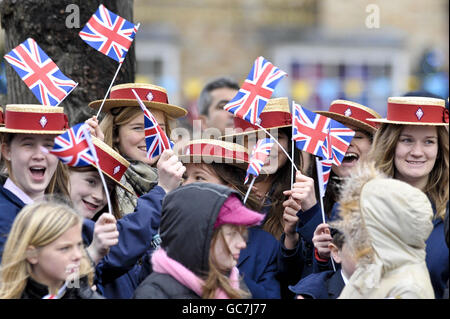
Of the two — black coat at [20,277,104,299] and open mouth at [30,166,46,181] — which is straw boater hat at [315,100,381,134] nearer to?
open mouth at [30,166,46,181]

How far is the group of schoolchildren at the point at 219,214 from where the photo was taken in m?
3.78

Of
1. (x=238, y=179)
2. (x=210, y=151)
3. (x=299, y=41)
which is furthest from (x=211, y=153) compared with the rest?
(x=299, y=41)

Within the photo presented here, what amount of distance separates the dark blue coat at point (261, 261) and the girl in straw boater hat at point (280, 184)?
0.07 m

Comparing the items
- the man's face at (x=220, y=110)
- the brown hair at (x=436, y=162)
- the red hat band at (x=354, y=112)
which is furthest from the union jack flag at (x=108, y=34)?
the man's face at (x=220, y=110)

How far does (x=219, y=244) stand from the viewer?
399 cm

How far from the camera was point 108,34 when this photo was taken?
17.9 feet

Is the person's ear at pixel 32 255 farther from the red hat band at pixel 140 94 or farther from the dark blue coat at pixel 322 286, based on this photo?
the red hat band at pixel 140 94

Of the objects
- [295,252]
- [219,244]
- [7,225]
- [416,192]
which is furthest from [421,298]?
[7,225]

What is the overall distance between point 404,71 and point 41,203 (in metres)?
20.5

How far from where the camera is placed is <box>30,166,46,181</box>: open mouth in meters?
4.48

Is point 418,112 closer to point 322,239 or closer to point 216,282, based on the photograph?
point 322,239

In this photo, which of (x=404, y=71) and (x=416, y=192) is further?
(x=404, y=71)

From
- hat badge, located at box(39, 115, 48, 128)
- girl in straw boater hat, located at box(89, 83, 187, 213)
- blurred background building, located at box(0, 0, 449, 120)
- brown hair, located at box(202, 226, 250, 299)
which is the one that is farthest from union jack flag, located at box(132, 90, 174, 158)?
blurred background building, located at box(0, 0, 449, 120)

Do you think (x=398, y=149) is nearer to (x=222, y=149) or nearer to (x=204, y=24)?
(x=222, y=149)
